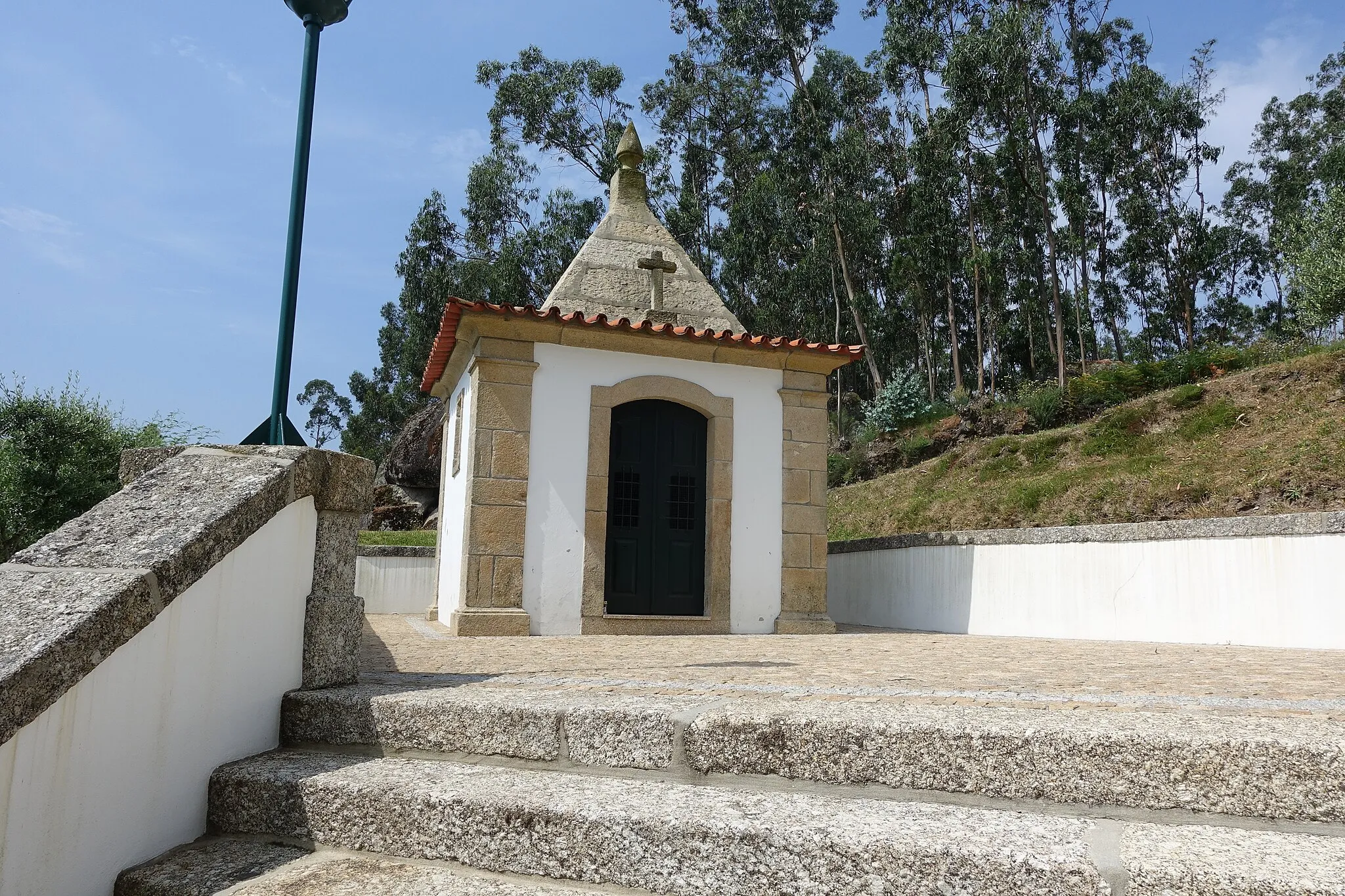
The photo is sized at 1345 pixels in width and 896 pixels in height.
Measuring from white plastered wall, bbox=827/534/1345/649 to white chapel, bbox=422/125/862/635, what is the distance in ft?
5.65

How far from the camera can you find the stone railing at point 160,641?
8.57ft

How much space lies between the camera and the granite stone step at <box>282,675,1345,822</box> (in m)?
2.48

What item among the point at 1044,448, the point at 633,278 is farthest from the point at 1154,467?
the point at 633,278

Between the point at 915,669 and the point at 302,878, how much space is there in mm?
3364

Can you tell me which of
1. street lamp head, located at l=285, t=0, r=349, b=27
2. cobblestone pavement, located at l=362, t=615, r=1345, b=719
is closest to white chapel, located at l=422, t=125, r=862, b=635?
cobblestone pavement, located at l=362, t=615, r=1345, b=719

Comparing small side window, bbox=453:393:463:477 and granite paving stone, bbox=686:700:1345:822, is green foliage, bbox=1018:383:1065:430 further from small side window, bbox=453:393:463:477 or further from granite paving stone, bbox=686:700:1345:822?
granite paving stone, bbox=686:700:1345:822

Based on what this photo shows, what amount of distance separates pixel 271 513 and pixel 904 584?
28.9ft

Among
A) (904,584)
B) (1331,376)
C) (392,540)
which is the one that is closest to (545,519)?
(904,584)

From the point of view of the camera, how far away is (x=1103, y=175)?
3347cm

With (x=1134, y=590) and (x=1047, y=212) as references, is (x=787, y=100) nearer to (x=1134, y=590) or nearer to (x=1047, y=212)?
(x=1047, y=212)

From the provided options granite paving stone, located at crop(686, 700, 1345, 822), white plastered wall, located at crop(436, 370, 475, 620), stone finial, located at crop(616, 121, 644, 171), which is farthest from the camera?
stone finial, located at crop(616, 121, 644, 171)

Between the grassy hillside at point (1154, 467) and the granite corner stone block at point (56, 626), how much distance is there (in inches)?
460

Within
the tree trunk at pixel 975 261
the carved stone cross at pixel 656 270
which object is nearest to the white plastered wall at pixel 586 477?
the carved stone cross at pixel 656 270

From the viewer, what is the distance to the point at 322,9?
438 centimetres
